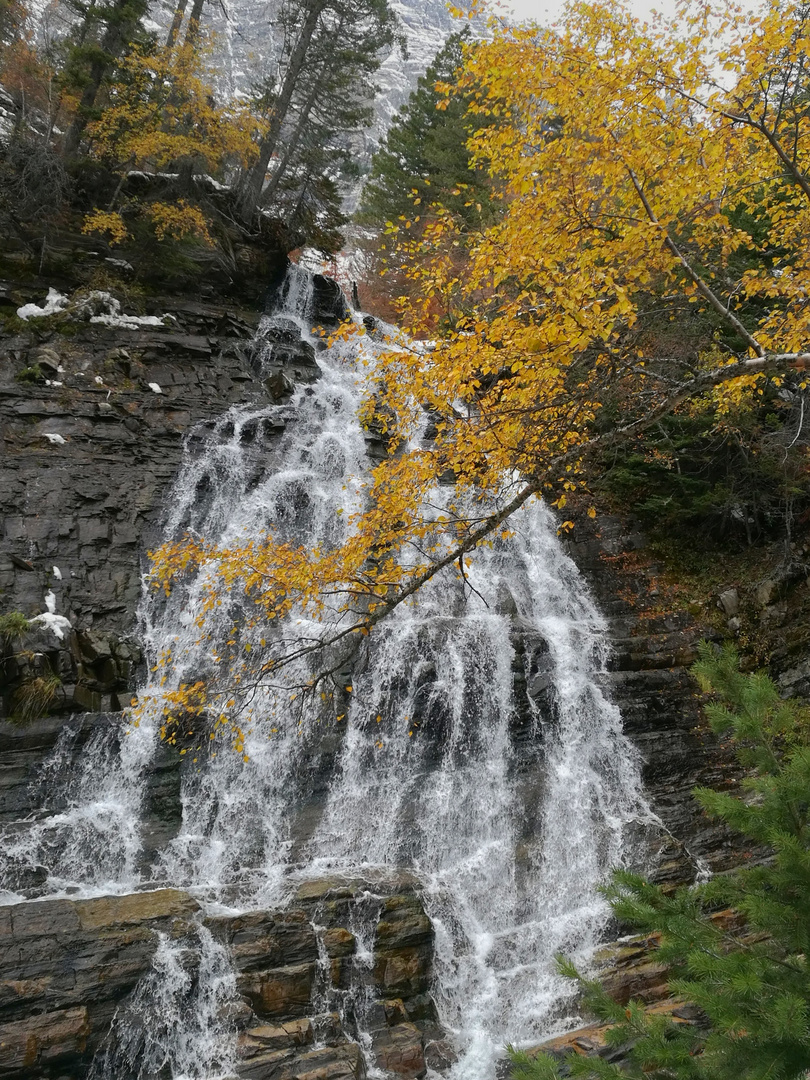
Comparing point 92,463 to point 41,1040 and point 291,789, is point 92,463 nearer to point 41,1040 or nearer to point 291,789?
point 291,789

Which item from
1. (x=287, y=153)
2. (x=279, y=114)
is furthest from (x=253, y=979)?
(x=287, y=153)

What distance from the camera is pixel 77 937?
671cm

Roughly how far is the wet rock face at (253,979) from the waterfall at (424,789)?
26 cm

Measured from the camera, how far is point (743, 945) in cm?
368

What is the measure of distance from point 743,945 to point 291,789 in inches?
274

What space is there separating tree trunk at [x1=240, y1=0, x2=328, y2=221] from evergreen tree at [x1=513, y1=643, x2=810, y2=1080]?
65.5 ft

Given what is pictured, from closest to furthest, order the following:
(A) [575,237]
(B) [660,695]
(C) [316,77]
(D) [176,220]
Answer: (A) [575,237]
(B) [660,695]
(D) [176,220]
(C) [316,77]

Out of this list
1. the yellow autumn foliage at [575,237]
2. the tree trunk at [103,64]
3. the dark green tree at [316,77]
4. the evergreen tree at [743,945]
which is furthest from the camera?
the dark green tree at [316,77]

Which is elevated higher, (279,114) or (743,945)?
(279,114)

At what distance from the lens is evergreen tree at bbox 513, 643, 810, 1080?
120 inches

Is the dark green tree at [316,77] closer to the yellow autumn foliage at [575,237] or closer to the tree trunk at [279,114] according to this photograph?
the tree trunk at [279,114]

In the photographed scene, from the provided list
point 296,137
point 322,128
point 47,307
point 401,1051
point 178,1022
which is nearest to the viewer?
point 178,1022

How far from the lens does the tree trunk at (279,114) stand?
18984 mm

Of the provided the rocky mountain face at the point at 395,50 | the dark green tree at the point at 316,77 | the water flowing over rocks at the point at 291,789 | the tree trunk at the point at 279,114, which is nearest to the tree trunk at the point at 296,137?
the dark green tree at the point at 316,77
